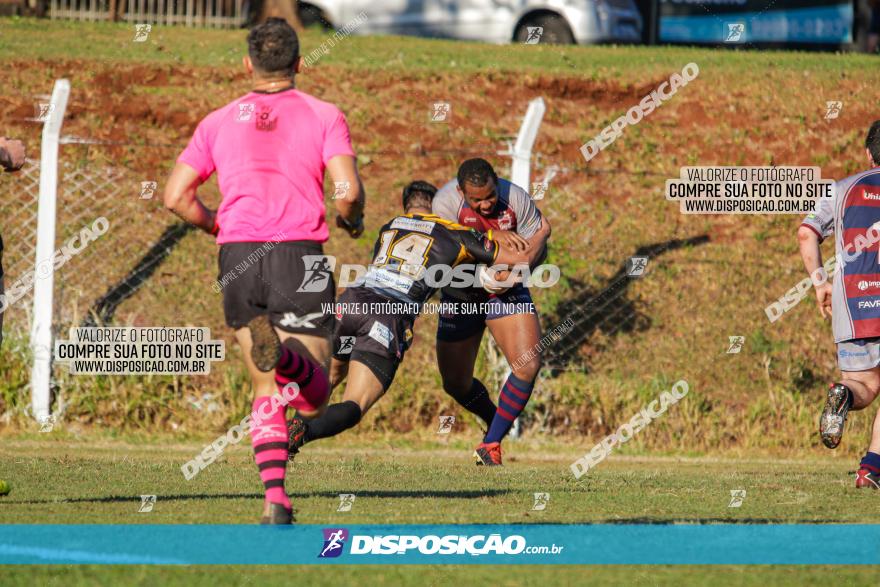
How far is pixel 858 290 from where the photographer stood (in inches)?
342

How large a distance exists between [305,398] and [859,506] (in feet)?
10.6

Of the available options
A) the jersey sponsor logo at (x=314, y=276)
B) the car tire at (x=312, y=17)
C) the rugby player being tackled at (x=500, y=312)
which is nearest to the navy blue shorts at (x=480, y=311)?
the rugby player being tackled at (x=500, y=312)

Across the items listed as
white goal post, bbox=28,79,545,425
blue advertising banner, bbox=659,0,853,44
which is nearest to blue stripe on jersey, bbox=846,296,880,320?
white goal post, bbox=28,79,545,425

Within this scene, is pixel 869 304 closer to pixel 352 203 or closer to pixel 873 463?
pixel 873 463

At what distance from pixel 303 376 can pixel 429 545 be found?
1106 millimetres

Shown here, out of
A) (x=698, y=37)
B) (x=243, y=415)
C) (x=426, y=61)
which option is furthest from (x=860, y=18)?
(x=243, y=415)

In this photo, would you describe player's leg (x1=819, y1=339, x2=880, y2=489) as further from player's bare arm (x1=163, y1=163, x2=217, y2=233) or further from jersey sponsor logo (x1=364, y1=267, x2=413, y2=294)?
player's bare arm (x1=163, y1=163, x2=217, y2=233)

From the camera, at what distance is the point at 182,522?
6195 millimetres

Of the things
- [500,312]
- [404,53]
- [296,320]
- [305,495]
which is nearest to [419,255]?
[500,312]

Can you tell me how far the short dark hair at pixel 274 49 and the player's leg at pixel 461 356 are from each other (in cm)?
405

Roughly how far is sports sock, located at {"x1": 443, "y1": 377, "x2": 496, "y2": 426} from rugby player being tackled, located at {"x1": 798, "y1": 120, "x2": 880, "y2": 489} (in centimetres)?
283

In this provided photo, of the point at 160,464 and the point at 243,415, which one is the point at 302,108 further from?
the point at 243,415

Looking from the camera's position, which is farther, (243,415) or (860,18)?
(860,18)

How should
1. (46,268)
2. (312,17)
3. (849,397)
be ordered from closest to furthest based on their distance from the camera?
(849,397)
(46,268)
(312,17)
